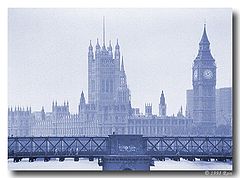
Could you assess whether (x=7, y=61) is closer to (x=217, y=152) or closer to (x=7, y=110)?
(x=7, y=110)

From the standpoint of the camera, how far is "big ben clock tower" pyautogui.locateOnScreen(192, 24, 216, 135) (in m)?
26.4

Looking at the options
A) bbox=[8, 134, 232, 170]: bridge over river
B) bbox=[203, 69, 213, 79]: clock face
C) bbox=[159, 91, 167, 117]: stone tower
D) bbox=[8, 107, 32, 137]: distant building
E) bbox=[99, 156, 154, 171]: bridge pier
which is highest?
bbox=[203, 69, 213, 79]: clock face

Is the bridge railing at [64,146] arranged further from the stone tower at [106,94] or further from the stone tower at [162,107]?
the stone tower at [162,107]

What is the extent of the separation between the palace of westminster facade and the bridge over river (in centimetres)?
6

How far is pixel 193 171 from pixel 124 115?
0.91 m

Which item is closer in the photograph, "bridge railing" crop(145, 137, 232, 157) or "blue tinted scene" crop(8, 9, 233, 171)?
"blue tinted scene" crop(8, 9, 233, 171)

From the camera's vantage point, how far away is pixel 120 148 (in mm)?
26453

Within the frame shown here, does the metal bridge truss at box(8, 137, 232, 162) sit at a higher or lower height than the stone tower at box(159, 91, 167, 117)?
lower

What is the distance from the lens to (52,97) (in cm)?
2636

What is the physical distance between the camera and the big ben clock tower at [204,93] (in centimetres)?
2638

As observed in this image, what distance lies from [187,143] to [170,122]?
10.8 inches

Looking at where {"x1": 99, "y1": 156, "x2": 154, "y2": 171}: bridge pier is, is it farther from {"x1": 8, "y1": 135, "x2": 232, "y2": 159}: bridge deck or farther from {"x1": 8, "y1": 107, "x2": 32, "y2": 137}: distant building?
{"x1": 8, "y1": 107, "x2": 32, "y2": 137}: distant building

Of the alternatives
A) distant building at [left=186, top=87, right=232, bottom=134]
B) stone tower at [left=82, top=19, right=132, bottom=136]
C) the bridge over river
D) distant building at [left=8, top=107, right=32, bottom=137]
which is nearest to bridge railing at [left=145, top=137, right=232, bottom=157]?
the bridge over river

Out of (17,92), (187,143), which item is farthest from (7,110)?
(187,143)
